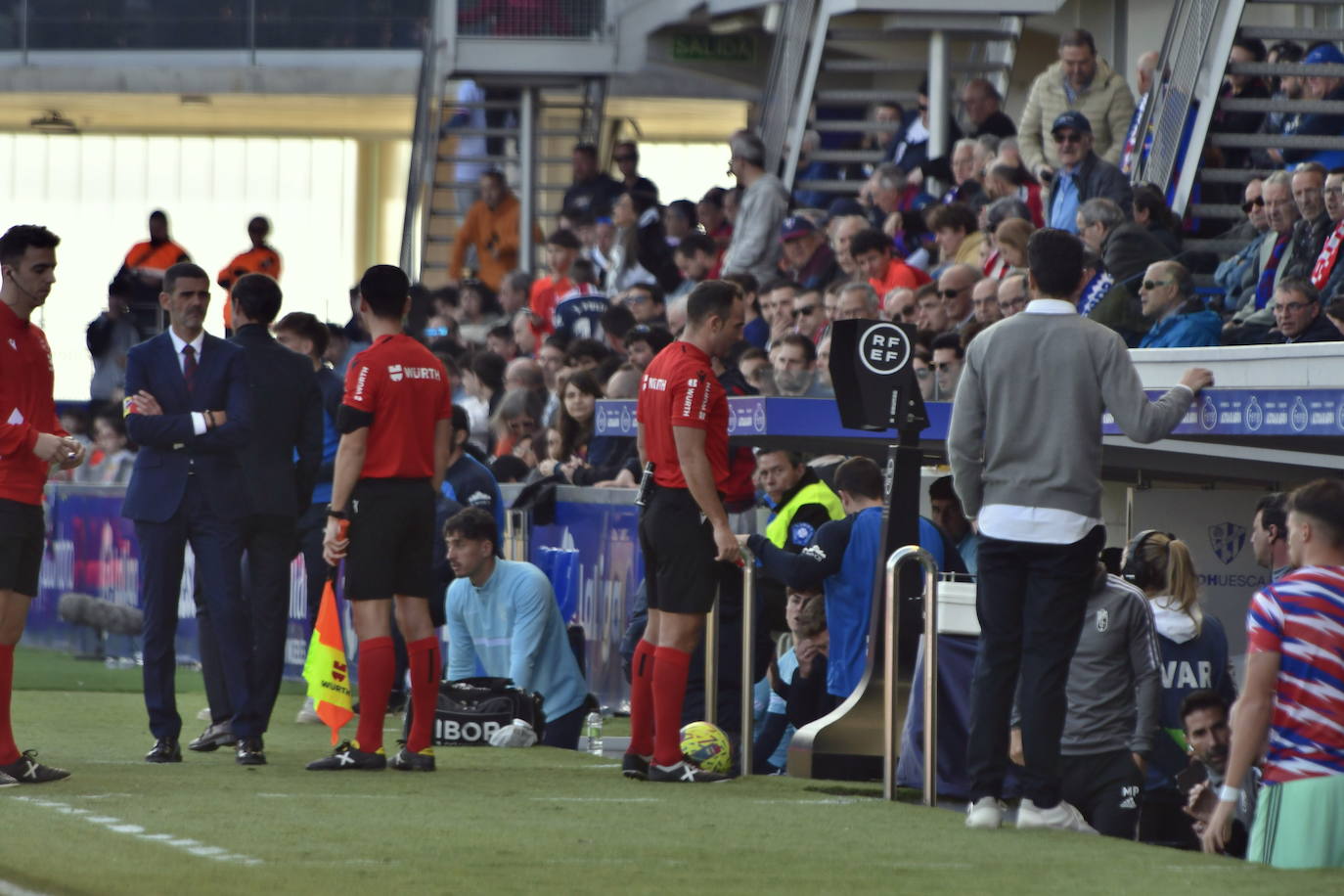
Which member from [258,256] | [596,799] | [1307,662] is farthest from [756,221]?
[1307,662]

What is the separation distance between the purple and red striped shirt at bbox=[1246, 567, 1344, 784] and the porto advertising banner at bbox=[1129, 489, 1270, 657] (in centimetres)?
477

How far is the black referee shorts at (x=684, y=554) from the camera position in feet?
27.1

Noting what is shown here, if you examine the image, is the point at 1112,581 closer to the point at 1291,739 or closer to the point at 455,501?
the point at 1291,739

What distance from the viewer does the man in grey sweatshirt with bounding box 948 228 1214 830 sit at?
22.2ft

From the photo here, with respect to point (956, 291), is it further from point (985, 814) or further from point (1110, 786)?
point (985, 814)

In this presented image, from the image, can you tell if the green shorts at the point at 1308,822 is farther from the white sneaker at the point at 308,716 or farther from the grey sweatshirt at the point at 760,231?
the grey sweatshirt at the point at 760,231

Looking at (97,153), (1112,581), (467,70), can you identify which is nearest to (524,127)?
(467,70)

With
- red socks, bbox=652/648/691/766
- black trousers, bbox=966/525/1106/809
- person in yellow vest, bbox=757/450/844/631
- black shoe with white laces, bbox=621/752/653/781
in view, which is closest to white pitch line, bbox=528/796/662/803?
red socks, bbox=652/648/691/766

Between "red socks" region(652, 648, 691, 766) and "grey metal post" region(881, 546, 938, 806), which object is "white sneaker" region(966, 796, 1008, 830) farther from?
"red socks" region(652, 648, 691, 766)

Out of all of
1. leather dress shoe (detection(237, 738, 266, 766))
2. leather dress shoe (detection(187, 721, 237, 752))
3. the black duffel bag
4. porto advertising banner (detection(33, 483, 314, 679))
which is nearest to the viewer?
leather dress shoe (detection(237, 738, 266, 766))

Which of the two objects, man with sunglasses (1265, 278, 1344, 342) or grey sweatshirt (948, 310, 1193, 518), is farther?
man with sunglasses (1265, 278, 1344, 342)

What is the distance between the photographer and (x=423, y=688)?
28.2ft

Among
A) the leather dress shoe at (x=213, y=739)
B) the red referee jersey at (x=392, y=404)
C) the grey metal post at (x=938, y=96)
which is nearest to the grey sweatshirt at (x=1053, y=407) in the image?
the red referee jersey at (x=392, y=404)

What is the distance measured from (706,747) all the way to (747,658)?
1.84ft
